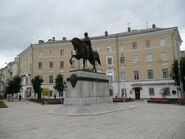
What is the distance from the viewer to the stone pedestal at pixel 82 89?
18047mm

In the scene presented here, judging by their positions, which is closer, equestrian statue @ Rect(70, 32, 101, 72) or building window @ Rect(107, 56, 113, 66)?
equestrian statue @ Rect(70, 32, 101, 72)

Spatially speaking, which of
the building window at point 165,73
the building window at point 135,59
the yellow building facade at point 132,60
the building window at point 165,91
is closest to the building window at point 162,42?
the yellow building facade at point 132,60

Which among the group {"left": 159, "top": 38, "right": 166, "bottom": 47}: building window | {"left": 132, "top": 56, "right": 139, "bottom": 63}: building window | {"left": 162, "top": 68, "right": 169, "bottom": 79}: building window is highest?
{"left": 159, "top": 38, "right": 166, "bottom": 47}: building window

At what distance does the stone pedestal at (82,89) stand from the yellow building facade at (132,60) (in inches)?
1149

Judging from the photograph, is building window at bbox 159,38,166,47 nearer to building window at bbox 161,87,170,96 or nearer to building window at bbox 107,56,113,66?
building window at bbox 161,87,170,96

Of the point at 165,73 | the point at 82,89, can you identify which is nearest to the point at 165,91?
the point at 165,73

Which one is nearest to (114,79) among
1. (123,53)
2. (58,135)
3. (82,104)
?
(123,53)

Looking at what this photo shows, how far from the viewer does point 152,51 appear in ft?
161

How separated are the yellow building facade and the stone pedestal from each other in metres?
29.2

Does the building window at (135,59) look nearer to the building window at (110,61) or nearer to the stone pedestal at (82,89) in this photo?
the building window at (110,61)

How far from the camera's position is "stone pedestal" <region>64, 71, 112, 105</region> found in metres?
18.0

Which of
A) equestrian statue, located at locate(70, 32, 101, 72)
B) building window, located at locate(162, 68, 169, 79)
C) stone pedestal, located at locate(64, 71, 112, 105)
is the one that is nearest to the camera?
stone pedestal, located at locate(64, 71, 112, 105)

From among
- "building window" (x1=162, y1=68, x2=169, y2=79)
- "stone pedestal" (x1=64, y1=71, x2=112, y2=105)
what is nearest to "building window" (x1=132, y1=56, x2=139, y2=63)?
"building window" (x1=162, y1=68, x2=169, y2=79)

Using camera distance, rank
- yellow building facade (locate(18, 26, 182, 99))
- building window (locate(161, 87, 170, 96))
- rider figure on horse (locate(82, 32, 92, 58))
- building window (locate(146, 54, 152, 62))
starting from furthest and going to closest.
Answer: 1. building window (locate(146, 54, 152, 62))
2. yellow building facade (locate(18, 26, 182, 99))
3. building window (locate(161, 87, 170, 96))
4. rider figure on horse (locate(82, 32, 92, 58))
